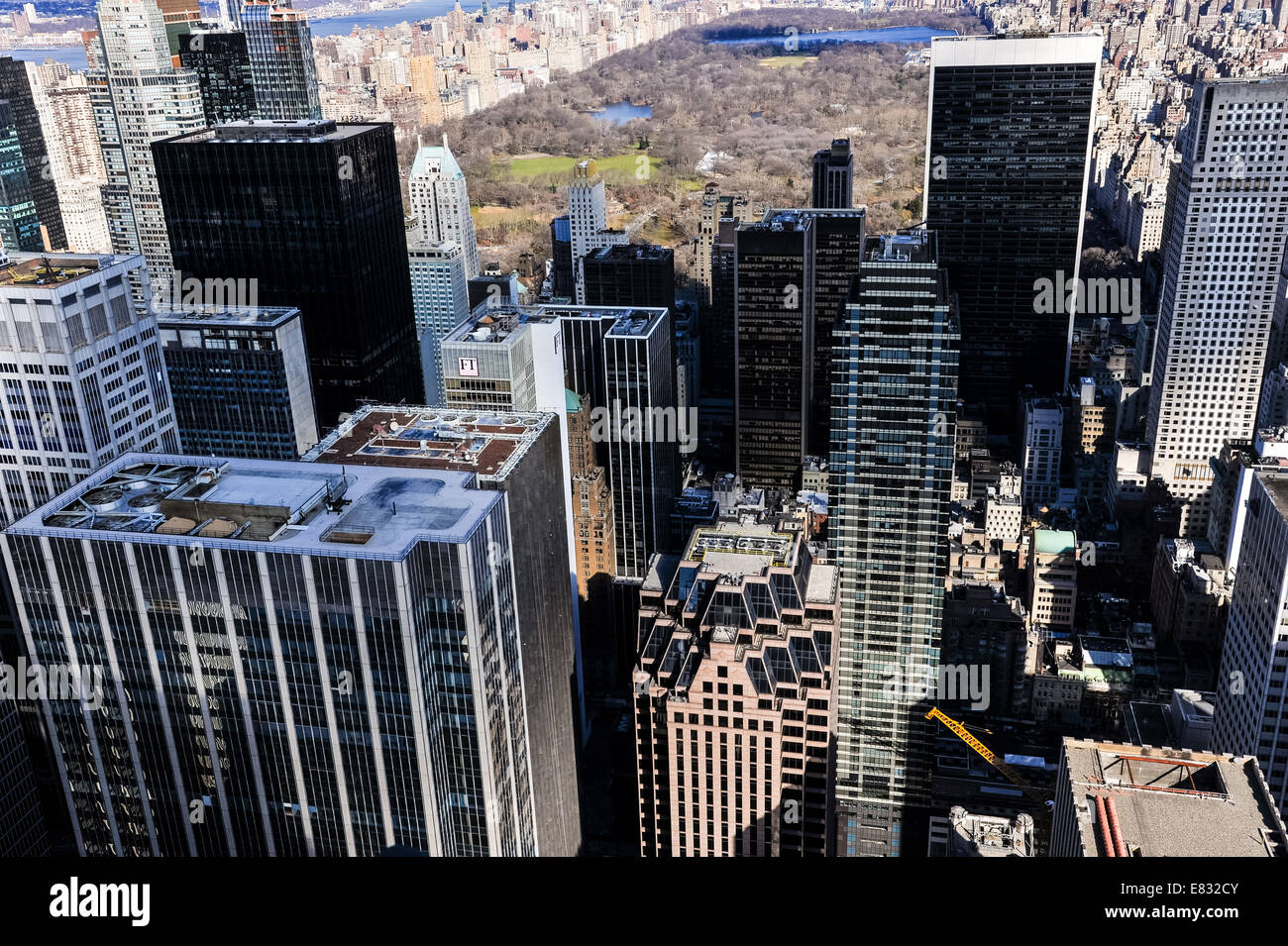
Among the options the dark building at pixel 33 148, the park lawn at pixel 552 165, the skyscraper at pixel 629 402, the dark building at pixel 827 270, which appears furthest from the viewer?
the dark building at pixel 33 148

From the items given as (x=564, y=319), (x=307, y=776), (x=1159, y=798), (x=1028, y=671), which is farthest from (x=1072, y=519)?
(x=307, y=776)

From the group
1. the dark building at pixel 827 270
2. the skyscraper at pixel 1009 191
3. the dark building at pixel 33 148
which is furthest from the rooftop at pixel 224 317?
the skyscraper at pixel 1009 191

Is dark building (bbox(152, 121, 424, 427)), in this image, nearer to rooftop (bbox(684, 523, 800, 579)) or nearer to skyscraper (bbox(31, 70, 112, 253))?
rooftop (bbox(684, 523, 800, 579))

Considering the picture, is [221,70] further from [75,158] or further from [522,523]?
[522,523]

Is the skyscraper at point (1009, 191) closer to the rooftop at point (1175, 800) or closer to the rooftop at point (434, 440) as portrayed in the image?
the rooftop at point (434, 440)

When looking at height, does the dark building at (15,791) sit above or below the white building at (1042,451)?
A: above

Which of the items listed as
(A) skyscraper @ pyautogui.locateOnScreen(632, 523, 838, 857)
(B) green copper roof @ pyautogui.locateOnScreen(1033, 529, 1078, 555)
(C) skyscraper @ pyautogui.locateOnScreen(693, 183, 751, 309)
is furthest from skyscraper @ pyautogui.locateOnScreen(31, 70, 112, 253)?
(A) skyscraper @ pyautogui.locateOnScreen(632, 523, 838, 857)
